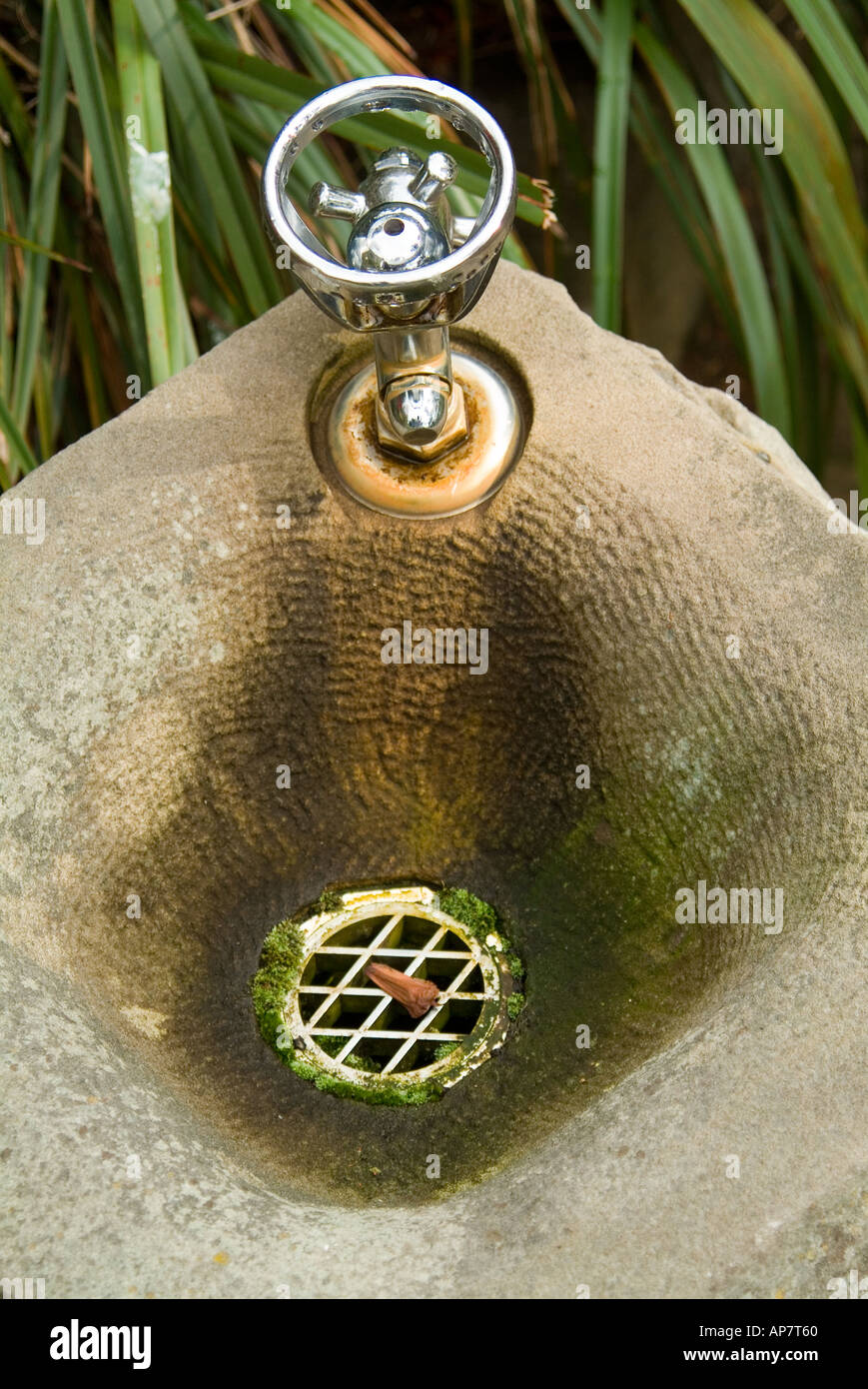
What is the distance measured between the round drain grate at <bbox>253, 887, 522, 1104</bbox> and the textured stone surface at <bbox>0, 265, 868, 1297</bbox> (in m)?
0.02

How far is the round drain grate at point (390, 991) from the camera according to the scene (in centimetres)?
81

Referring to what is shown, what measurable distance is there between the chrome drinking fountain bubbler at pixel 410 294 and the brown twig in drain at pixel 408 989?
293mm

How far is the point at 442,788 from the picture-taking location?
90 centimetres

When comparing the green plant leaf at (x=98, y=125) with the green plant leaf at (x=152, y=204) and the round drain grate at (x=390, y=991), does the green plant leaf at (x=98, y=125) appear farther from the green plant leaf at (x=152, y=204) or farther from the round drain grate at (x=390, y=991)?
the round drain grate at (x=390, y=991)

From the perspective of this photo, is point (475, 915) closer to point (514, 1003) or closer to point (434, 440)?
point (514, 1003)

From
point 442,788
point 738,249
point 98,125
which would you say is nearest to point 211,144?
point 98,125

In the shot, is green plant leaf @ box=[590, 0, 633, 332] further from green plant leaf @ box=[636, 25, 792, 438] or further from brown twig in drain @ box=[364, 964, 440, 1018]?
brown twig in drain @ box=[364, 964, 440, 1018]

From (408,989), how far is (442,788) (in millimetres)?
140

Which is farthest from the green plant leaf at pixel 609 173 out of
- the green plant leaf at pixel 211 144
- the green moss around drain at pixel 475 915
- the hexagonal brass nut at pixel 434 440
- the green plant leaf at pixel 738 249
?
the green moss around drain at pixel 475 915

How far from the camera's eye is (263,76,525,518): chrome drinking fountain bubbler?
0.68m

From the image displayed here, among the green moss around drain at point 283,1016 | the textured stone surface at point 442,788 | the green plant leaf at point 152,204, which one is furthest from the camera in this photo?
the green plant leaf at point 152,204

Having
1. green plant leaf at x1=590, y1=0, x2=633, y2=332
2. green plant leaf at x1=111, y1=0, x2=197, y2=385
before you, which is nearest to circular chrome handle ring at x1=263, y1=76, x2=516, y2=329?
green plant leaf at x1=111, y1=0, x2=197, y2=385

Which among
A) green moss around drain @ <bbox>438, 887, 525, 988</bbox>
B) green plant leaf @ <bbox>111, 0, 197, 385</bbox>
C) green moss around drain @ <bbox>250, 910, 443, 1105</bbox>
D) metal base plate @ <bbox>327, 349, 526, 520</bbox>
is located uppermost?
green plant leaf @ <bbox>111, 0, 197, 385</bbox>

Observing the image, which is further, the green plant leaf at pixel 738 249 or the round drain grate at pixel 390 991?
the green plant leaf at pixel 738 249
